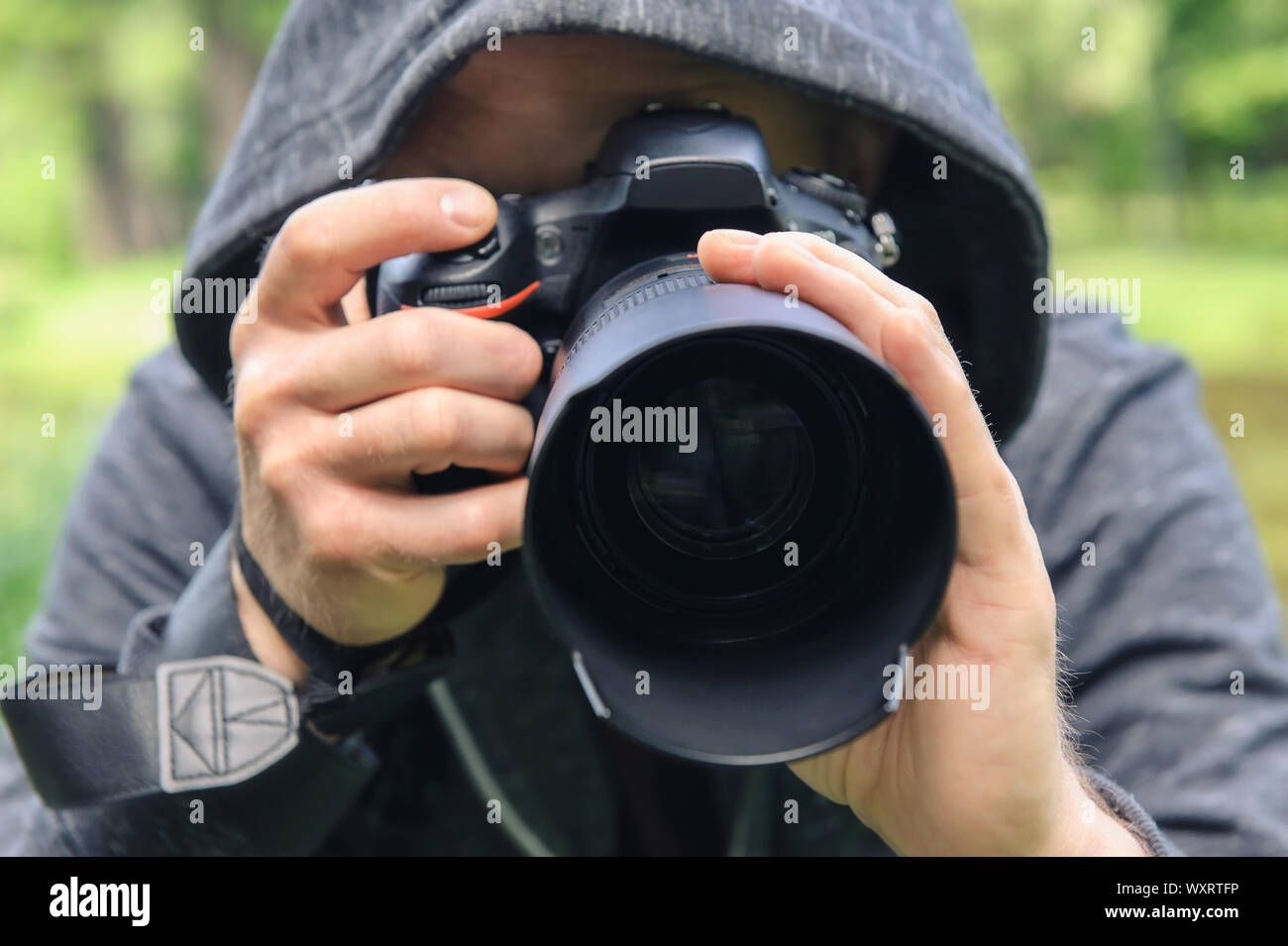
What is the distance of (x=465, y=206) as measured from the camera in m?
1.13

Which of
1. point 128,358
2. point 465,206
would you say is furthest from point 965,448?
point 128,358

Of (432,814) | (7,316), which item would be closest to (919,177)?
(432,814)

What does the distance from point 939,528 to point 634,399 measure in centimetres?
26

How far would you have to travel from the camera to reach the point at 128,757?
1.27 metres

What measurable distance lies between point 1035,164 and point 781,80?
20.9m

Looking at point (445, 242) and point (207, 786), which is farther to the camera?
point (207, 786)

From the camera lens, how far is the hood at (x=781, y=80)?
1164 mm

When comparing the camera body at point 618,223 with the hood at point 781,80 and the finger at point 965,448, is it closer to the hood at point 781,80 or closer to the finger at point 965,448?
the hood at point 781,80

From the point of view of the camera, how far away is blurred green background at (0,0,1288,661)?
7.21 m

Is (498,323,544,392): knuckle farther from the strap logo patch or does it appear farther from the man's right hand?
the strap logo patch

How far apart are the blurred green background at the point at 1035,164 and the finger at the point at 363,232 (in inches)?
109

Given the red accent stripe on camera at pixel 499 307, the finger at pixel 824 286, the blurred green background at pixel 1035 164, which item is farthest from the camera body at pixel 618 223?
the blurred green background at pixel 1035 164

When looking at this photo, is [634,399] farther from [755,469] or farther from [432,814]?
[432,814]

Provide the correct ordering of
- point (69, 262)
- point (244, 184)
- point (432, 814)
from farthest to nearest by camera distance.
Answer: point (69, 262)
point (432, 814)
point (244, 184)
